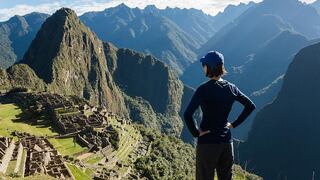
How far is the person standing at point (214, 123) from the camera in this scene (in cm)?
941

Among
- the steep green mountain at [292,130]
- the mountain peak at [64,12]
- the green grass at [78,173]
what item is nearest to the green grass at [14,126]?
the green grass at [78,173]

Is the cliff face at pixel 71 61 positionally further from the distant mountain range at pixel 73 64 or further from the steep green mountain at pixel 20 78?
the steep green mountain at pixel 20 78

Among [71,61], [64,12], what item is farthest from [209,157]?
[64,12]

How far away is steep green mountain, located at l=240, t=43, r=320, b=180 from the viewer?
508 feet

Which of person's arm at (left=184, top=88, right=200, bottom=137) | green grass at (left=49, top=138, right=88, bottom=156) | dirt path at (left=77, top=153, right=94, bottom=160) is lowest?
dirt path at (left=77, top=153, right=94, bottom=160)

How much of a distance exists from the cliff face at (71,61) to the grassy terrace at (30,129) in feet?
254

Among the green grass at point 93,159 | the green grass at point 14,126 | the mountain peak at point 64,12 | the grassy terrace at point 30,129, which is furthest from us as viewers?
the mountain peak at point 64,12

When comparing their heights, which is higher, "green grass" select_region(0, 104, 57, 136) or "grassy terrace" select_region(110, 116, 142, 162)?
"green grass" select_region(0, 104, 57, 136)

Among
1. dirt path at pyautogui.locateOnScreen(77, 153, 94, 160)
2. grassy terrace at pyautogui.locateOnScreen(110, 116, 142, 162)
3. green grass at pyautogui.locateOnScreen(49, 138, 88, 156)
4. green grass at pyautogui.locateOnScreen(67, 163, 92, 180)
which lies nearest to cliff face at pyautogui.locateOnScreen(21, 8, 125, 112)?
grassy terrace at pyautogui.locateOnScreen(110, 116, 142, 162)

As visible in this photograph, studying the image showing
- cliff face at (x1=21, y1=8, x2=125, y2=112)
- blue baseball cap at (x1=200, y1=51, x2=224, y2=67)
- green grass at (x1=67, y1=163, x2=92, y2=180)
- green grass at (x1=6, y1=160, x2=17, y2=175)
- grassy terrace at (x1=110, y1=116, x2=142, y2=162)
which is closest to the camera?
blue baseball cap at (x1=200, y1=51, x2=224, y2=67)

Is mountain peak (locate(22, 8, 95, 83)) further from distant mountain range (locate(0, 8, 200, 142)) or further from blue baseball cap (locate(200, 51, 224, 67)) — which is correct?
blue baseball cap (locate(200, 51, 224, 67))

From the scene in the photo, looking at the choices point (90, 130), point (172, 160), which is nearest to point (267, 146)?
point (172, 160)

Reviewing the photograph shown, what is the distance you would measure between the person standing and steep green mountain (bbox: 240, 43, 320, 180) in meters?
139

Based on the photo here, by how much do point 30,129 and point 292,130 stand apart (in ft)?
437
